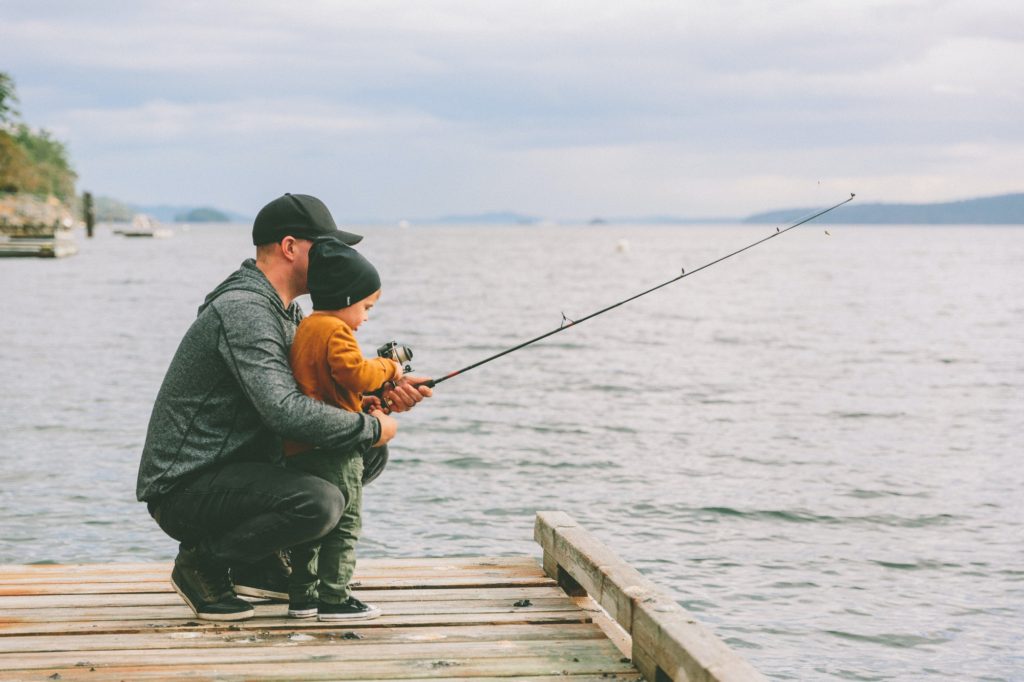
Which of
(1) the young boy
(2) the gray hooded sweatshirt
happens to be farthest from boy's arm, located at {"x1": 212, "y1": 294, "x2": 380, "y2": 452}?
(1) the young boy

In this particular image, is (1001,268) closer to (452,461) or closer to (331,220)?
(452,461)

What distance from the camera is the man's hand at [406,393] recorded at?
434 cm

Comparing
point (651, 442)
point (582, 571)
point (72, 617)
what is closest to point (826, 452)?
point (651, 442)

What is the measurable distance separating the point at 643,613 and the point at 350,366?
1.36 metres

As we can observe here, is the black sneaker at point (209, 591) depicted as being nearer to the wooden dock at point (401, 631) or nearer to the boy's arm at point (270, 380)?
the wooden dock at point (401, 631)

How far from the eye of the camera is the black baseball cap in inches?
168

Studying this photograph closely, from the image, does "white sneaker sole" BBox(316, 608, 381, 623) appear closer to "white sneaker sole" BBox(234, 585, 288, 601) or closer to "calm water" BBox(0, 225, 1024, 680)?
"white sneaker sole" BBox(234, 585, 288, 601)

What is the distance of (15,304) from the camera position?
33406 millimetres

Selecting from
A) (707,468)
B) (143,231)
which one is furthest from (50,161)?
(707,468)

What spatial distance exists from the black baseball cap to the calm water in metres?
3.97

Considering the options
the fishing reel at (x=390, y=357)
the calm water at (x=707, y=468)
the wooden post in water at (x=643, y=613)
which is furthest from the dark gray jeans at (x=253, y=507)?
the calm water at (x=707, y=468)

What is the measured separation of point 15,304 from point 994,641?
32016 millimetres

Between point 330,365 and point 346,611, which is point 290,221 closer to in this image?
point 330,365

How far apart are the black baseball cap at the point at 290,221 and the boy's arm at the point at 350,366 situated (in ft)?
1.45
